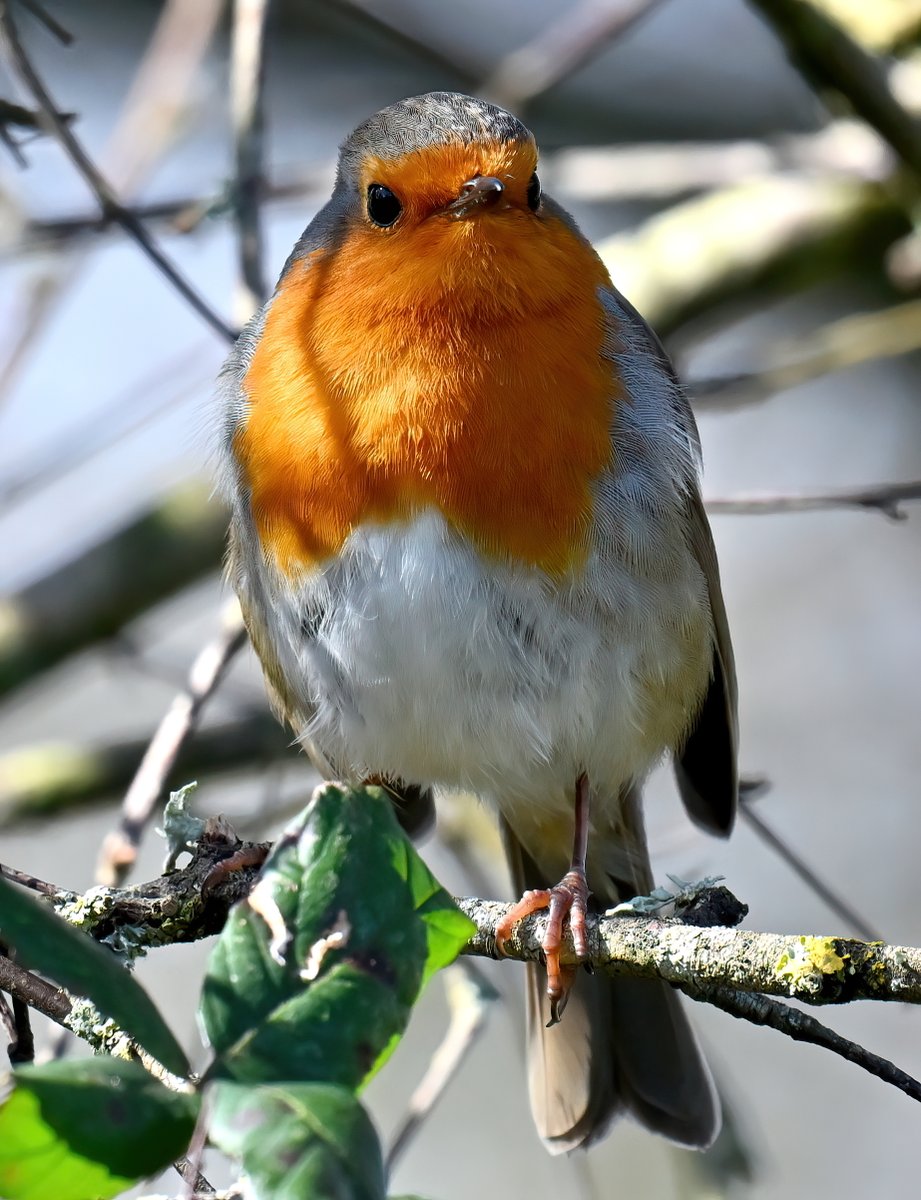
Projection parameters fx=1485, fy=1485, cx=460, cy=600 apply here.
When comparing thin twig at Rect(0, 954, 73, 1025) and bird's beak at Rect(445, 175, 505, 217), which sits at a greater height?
bird's beak at Rect(445, 175, 505, 217)

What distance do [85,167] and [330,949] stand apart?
8.17 ft

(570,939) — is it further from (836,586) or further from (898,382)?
(898,382)

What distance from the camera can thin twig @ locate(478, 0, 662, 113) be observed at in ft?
15.6

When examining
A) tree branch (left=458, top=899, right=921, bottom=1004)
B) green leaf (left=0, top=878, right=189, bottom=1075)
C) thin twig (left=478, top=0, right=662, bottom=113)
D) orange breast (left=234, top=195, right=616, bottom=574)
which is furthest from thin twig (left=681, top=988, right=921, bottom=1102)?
thin twig (left=478, top=0, right=662, bottom=113)

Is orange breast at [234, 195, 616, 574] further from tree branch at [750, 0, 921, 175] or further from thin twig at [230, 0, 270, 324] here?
tree branch at [750, 0, 921, 175]

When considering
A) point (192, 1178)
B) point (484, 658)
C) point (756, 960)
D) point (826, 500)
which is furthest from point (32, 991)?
point (826, 500)

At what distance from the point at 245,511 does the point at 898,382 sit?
610cm

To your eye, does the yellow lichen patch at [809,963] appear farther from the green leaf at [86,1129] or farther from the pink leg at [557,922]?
the green leaf at [86,1129]

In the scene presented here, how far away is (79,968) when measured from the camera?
138 centimetres

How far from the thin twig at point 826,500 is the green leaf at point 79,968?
7.88 ft

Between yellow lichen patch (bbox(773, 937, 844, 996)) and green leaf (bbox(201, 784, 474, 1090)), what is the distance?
2.02ft

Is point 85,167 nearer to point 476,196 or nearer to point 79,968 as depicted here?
point 476,196

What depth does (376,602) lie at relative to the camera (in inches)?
125

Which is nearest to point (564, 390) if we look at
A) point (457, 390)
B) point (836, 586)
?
point (457, 390)
